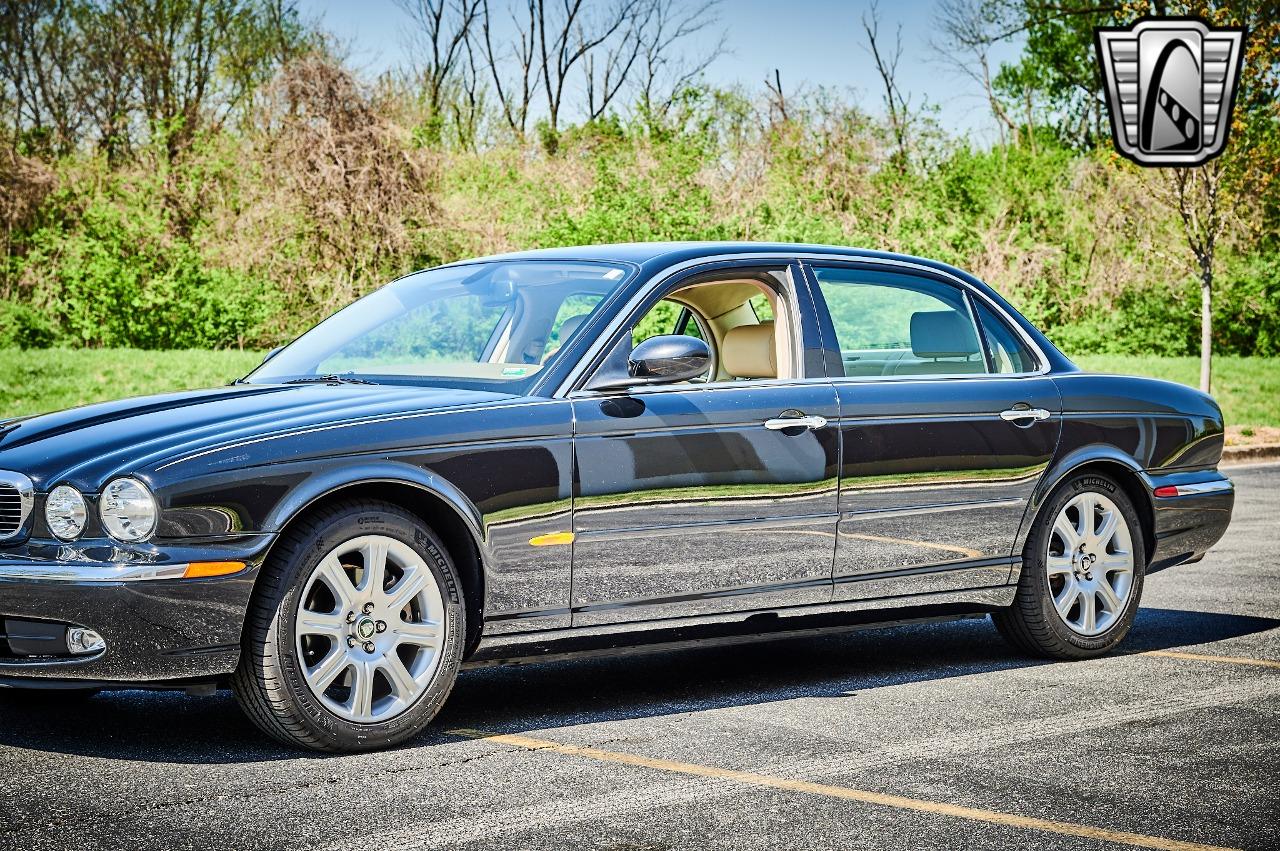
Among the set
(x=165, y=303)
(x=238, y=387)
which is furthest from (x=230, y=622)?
(x=165, y=303)

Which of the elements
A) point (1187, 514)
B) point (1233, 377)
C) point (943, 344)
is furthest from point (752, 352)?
point (1233, 377)

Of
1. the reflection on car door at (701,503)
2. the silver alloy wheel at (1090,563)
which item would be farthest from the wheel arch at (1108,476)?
the reflection on car door at (701,503)

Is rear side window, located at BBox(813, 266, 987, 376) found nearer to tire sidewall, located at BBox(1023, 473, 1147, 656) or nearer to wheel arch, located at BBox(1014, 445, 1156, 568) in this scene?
wheel arch, located at BBox(1014, 445, 1156, 568)

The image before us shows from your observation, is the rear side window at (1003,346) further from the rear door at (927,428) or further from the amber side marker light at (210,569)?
the amber side marker light at (210,569)

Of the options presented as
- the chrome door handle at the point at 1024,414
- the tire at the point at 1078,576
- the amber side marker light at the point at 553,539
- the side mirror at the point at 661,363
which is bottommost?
the tire at the point at 1078,576

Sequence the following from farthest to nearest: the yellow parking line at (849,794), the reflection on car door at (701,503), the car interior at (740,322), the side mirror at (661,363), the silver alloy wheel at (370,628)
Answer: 1. the car interior at (740,322)
2. the side mirror at (661,363)
3. the reflection on car door at (701,503)
4. the silver alloy wheel at (370,628)
5. the yellow parking line at (849,794)

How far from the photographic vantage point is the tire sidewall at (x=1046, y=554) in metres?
6.95

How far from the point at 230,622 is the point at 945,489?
2973 mm

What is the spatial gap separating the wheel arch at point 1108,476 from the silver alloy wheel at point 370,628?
9.04ft

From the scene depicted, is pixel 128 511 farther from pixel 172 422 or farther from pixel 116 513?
pixel 172 422

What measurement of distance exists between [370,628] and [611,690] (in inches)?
57.6

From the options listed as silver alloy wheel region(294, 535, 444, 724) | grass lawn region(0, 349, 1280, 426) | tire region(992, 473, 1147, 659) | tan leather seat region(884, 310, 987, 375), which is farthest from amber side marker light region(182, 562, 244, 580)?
grass lawn region(0, 349, 1280, 426)

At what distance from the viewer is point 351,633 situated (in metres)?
5.21

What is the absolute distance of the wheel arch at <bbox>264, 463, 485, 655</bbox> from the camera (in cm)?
506
